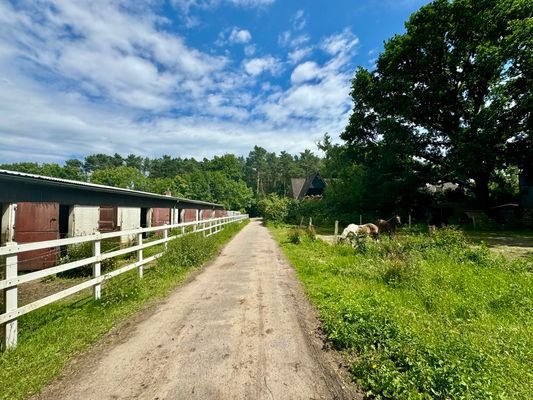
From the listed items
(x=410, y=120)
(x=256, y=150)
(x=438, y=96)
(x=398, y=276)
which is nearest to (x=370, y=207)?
(x=410, y=120)

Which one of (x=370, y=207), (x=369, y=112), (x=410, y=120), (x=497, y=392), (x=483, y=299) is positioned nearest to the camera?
(x=497, y=392)

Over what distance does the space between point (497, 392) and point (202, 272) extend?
7021mm

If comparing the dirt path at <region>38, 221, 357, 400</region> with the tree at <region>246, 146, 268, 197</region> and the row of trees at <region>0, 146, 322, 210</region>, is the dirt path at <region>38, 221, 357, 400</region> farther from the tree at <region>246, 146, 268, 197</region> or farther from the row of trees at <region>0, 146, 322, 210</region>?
the tree at <region>246, 146, 268, 197</region>

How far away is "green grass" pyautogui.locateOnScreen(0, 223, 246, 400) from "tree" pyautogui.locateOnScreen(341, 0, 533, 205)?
Result: 22.3m

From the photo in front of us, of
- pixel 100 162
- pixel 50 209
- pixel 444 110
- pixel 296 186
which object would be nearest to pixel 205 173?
pixel 296 186

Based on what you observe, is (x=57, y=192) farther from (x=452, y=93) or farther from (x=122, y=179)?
(x=122, y=179)

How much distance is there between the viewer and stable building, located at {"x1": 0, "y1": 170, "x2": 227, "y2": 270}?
8.78 m

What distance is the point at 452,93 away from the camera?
23.6 meters

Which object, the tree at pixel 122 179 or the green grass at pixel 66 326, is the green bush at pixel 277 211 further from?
the tree at pixel 122 179

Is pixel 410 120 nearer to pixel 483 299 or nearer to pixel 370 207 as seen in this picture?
pixel 370 207

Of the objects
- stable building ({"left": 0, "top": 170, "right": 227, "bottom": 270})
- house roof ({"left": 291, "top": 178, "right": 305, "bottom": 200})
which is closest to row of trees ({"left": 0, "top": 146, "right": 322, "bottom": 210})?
house roof ({"left": 291, "top": 178, "right": 305, "bottom": 200})

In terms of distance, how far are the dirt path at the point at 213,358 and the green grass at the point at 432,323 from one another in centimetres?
42

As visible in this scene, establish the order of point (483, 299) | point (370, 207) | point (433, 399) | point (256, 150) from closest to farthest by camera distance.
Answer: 1. point (433, 399)
2. point (483, 299)
3. point (370, 207)
4. point (256, 150)

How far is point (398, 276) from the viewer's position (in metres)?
6.73
